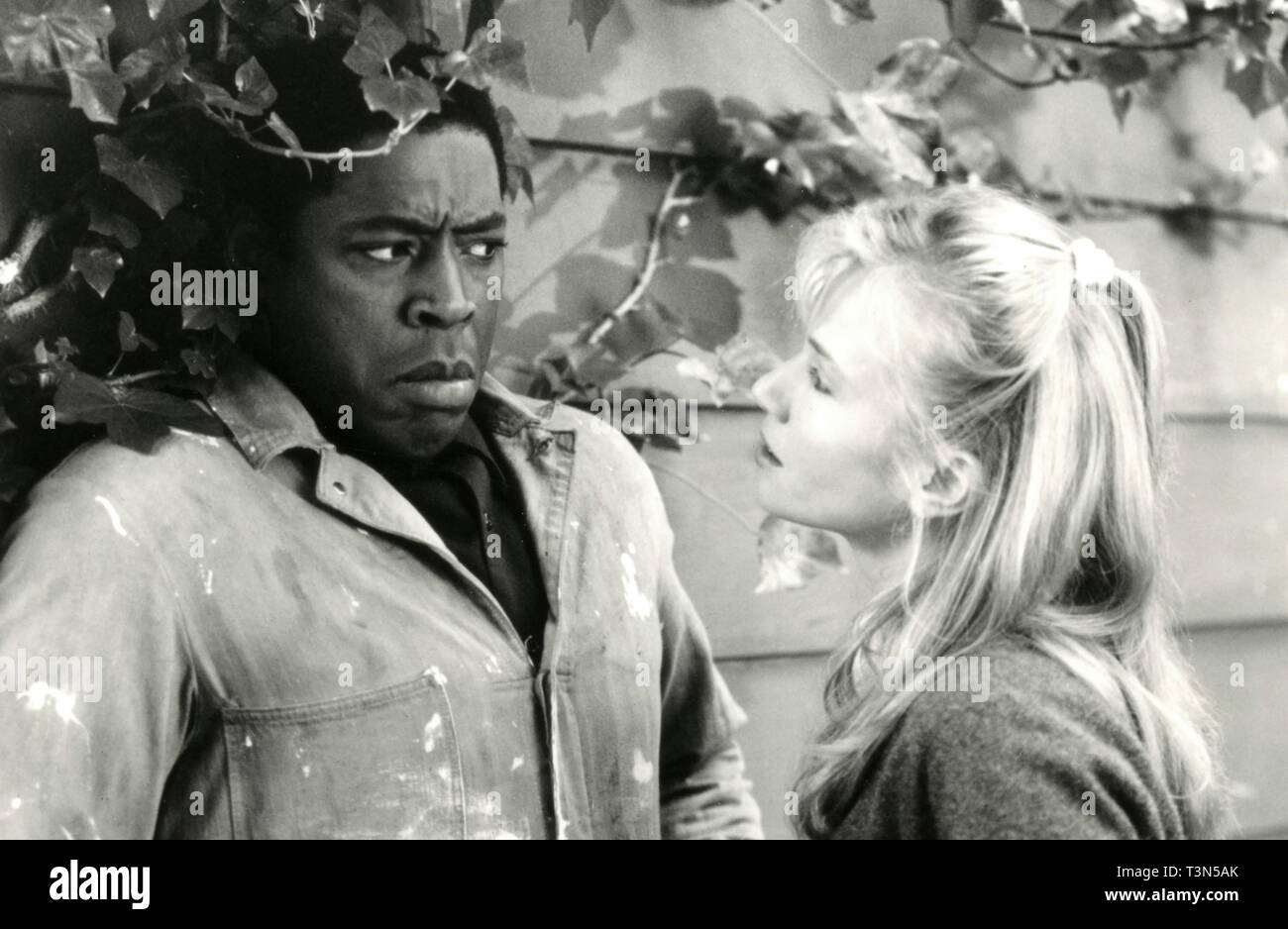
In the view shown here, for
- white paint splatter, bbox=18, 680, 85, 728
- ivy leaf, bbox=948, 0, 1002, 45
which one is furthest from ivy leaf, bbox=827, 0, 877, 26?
white paint splatter, bbox=18, 680, 85, 728

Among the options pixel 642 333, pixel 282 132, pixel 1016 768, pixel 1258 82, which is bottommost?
pixel 1016 768

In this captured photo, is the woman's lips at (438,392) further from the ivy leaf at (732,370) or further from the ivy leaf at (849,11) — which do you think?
the ivy leaf at (849,11)

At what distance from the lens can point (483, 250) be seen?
1199 mm

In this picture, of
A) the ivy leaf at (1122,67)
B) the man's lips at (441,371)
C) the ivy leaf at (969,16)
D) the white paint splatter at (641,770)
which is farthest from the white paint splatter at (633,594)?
the ivy leaf at (1122,67)

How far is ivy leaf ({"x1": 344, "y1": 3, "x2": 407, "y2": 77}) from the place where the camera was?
113 cm

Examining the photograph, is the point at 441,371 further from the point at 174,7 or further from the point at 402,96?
the point at 174,7

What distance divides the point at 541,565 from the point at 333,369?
0.25 meters

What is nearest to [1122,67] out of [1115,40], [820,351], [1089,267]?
[1115,40]

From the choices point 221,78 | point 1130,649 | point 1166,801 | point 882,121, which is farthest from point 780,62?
point 1166,801

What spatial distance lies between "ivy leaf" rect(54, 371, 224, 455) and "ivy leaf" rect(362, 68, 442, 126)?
286 millimetres

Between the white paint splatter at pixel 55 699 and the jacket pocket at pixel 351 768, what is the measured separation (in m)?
0.11

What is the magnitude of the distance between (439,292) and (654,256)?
252 millimetres

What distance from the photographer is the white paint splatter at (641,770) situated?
1.24 m
